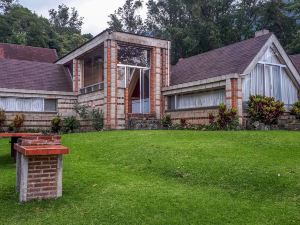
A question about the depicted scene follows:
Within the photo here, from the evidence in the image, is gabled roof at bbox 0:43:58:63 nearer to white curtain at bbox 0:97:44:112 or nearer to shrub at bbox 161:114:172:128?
white curtain at bbox 0:97:44:112

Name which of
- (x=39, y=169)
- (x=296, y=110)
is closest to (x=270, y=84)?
(x=296, y=110)

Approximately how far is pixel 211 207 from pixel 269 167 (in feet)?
9.56

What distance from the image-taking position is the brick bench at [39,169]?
676 centimetres

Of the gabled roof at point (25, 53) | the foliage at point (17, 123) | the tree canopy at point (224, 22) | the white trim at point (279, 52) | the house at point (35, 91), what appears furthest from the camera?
the tree canopy at point (224, 22)

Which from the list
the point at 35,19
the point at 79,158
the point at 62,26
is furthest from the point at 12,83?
the point at 62,26

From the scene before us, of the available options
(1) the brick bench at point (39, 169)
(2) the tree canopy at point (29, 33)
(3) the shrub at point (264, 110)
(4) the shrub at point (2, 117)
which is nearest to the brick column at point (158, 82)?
(3) the shrub at point (264, 110)

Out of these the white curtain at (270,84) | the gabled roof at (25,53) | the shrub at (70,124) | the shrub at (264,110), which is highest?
the gabled roof at (25,53)

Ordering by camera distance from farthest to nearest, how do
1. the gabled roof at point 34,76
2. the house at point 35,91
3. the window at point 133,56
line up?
the gabled roof at point 34,76 < the house at point 35,91 < the window at point 133,56

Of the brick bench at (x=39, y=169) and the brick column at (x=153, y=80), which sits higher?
the brick column at (x=153, y=80)

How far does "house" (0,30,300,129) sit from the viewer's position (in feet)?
66.0

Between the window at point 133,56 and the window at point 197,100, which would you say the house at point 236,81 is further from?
the window at point 133,56

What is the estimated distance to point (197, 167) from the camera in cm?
915

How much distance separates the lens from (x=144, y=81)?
918 inches

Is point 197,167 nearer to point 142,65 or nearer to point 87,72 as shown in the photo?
point 142,65
